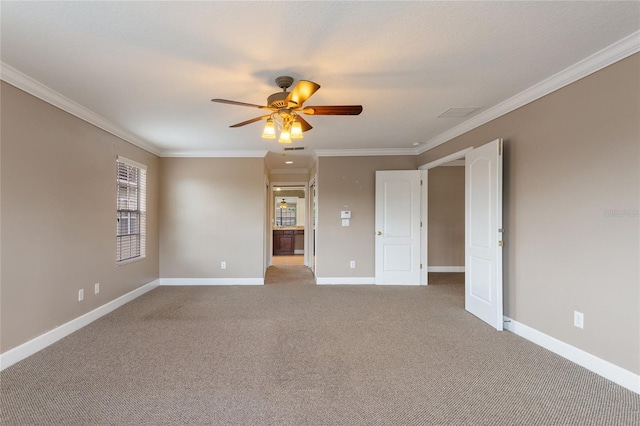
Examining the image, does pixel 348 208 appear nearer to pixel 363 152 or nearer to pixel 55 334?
pixel 363 152

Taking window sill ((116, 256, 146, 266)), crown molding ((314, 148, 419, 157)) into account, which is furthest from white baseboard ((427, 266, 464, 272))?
window sill ((116, 256, 146, 266))

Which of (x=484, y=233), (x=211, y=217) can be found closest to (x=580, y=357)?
(x=484, y=233)

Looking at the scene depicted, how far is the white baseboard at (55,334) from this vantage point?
2.43 metres

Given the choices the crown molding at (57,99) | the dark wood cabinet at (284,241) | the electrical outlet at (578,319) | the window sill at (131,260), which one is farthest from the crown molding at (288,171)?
the electrical outlet at (578,319)

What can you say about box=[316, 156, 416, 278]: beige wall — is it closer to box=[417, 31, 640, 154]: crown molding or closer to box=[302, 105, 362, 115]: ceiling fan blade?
box=[417, 31, 640, 154]: crown molding

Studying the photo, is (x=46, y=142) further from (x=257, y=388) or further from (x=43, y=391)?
(x=257, y=388)

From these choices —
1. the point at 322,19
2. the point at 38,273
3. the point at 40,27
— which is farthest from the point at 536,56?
the point at 38,273

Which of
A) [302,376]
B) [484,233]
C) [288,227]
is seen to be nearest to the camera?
[302,376]

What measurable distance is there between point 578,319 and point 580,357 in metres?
0.31

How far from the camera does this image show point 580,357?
2432 millimetres

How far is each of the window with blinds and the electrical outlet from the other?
5163 mm

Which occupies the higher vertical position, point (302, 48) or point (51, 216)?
point (302, 48)

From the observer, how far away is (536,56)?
226 centimetres

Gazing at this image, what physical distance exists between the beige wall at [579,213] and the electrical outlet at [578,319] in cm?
3
